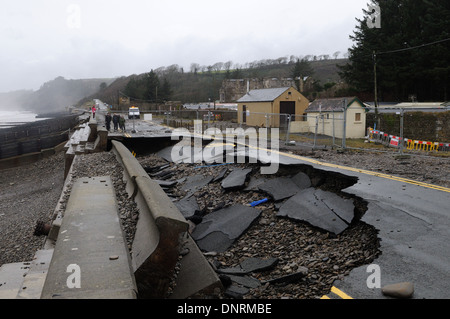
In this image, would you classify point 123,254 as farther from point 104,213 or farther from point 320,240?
point 320,240

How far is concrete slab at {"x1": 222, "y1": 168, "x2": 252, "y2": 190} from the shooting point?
371 inches

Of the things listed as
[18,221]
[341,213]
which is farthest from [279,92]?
[341,213]

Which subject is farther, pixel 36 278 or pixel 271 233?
pixel 271 233

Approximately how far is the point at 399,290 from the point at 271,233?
118 inches

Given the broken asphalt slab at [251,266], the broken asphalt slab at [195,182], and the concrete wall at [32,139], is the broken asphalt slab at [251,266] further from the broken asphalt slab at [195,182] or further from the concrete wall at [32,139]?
the concrete wall at [32,139]

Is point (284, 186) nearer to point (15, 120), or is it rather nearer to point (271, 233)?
point (271, 233)

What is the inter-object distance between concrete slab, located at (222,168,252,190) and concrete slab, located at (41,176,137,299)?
3.82 metres

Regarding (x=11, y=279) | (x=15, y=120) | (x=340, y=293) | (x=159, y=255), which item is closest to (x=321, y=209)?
(x=340, y=293)

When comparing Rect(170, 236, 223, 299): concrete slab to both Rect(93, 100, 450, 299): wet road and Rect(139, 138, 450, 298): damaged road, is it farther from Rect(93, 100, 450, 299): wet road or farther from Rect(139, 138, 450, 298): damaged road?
Rect(93, 100, 450, 299): wet road

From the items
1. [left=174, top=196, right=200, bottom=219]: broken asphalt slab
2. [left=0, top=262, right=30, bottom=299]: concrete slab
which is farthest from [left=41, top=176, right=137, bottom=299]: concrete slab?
[left=174, top=196, right=200, bottom=219]: broken asphalt slab

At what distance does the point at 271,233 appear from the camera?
6.74 meters
